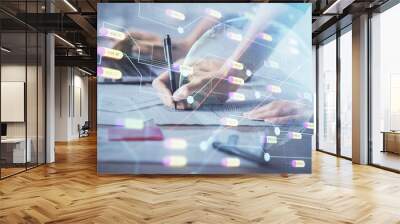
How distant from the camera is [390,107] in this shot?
7332 mm

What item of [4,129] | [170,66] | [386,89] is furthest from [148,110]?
[386,89]

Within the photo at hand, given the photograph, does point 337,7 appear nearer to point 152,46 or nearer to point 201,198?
point 152,46

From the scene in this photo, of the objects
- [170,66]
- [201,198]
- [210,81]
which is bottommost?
[201,198]

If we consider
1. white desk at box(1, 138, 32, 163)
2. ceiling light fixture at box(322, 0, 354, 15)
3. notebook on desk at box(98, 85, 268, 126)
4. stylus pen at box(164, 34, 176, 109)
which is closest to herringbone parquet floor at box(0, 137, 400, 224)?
white desk at box(1, 138, 32, 163)

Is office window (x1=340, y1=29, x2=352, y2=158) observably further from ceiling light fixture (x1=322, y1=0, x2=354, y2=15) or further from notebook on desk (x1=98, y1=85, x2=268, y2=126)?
notebook on desk (x1=98, y1=85, x2=268, y2=126)

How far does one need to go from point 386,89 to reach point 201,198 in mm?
5053

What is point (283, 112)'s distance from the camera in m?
6.34

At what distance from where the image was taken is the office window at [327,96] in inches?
394

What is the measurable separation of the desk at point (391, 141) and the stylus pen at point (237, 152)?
312 centimetres

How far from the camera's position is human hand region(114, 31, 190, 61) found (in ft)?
20.6

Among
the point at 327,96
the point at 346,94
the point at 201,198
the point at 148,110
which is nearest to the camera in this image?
the point at 201,198
